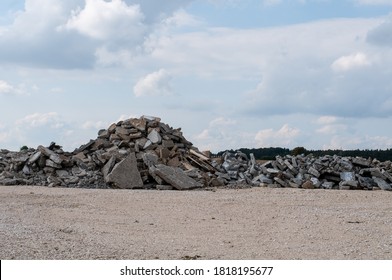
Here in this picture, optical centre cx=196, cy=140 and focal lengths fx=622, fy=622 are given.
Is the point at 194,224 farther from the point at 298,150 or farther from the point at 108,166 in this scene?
the point at 298,150

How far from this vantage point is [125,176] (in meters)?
19.0

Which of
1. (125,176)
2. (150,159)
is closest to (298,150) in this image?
(150,159)

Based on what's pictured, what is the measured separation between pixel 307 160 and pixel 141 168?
5.99 meters

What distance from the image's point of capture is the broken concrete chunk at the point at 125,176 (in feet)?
61.9

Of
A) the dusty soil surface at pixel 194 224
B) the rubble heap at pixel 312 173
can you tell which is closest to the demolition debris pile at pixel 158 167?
the rubble heap at pixel 312 173

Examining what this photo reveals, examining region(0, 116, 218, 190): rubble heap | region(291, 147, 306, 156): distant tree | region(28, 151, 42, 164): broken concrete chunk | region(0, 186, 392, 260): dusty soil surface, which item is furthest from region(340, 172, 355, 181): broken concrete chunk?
region(291, 147, 306, 156): distant tree

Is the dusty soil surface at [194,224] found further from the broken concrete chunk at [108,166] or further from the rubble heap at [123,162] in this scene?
the broken concrete chunk at [108,166]

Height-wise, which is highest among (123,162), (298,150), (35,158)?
(298,150)

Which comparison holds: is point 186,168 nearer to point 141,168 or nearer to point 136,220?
point 141,168

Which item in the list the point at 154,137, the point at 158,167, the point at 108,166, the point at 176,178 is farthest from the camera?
the point at 154,137

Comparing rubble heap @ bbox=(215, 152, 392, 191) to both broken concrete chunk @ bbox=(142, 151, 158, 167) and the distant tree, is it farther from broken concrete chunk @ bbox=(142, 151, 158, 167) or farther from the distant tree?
the distant tree

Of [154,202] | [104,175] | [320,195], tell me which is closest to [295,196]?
[320,195]

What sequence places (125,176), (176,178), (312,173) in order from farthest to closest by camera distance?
(312,173) → (125,176) → (176,178)

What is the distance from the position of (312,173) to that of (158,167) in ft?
16.6
